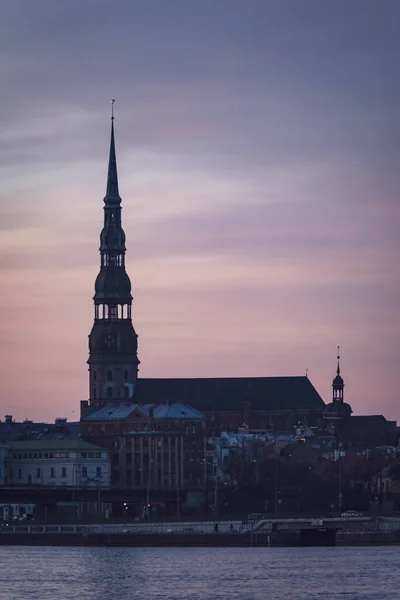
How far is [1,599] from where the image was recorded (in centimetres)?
15775

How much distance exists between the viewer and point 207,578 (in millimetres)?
172625

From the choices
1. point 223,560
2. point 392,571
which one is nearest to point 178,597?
point 392,571

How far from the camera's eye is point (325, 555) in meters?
200

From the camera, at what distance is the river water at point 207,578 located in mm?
160000

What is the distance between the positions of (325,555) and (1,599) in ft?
155

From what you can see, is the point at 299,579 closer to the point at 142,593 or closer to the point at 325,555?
the point at 142,593

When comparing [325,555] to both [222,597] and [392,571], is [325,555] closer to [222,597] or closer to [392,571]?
[392,571]

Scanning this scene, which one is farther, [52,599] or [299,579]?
[299,579]

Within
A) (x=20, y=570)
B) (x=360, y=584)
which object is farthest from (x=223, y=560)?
(x=360, y=584)

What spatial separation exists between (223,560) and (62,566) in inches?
512

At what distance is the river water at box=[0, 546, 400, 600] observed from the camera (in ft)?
525

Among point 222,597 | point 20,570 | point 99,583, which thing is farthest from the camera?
point 20,570

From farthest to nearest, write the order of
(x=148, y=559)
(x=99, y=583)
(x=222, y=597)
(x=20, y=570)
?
(x=148, y=559) < (x=20, y=570) < (x=99, y=583) < (x=222, y=597)

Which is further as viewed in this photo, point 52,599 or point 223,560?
point 223,560
